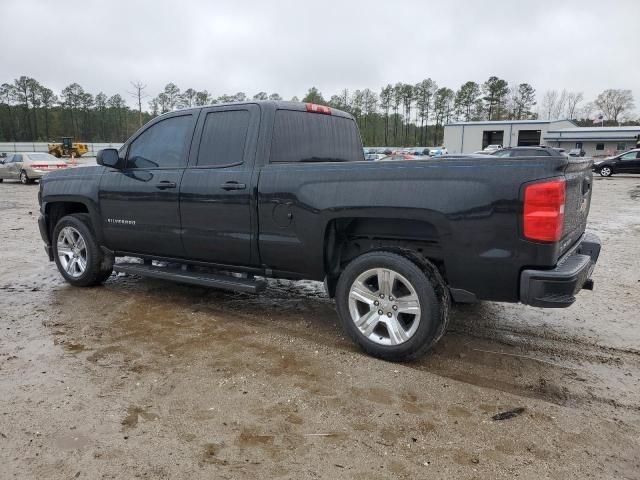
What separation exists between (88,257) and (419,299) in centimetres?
400

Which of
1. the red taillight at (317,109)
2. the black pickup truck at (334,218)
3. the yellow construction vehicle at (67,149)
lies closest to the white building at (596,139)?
the yellow construction vehicle at (67,149)

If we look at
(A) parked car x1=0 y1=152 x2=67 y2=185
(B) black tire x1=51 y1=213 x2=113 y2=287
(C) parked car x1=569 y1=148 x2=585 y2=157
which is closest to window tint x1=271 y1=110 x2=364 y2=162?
(C) parked car x1=569 y1=148 x2=585 y2=157

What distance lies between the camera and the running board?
442cm

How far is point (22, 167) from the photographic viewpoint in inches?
874

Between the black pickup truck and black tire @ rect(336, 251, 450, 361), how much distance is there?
0.03 ft

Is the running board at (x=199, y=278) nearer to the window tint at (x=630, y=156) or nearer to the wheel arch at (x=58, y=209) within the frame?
the wheel arch at (x=58, y=209)

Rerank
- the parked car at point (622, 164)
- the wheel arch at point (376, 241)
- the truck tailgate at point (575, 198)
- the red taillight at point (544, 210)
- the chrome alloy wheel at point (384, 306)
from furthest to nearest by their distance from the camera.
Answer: the parked car at point (622, 164) → the wheel arch at point (376, 241) → the chrome alloy wheel at point (384, 306) → the truck tailgate at point (575, 198) → the red taillight at point (544, 210)

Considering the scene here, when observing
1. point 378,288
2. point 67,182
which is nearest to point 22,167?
point 67,182

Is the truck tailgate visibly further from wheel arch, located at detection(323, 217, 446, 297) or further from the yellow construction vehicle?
the yellow construction vehicle

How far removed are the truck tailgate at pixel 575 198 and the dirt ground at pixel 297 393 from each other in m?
0.98

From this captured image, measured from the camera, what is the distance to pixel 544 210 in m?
3.14

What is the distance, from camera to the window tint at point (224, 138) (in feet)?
15.0

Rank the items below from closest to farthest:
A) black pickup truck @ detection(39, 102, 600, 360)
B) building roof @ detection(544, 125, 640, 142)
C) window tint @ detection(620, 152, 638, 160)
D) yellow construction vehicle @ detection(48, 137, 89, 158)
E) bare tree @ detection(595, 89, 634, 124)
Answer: black pickup truck @ detection(39, 102, 600, 360), window tint @ detection(620, 152, 638, 160), yellow construction vehicle @ detection(48, 137, 89, 158), building roof @ detection(544, 125, 640, 142), bare tree @ detection(595, 89, 634, 124)

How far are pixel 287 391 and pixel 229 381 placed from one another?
0.44 metres
